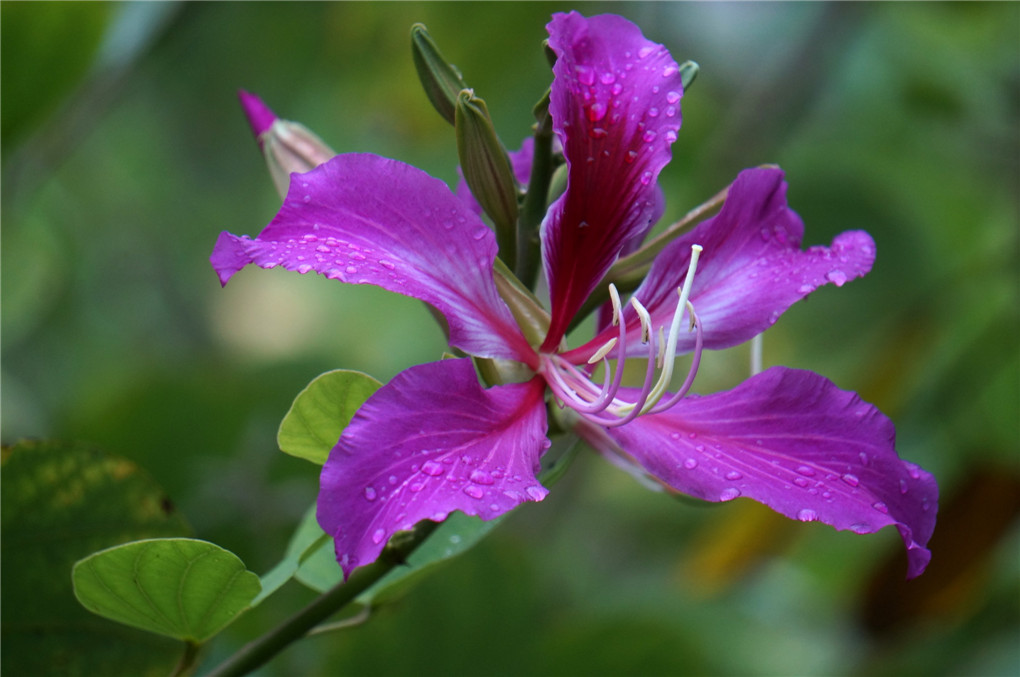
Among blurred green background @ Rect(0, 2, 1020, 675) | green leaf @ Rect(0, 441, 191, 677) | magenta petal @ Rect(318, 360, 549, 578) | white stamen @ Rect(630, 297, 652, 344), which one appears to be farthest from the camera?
blurred green background @ Rect(0, 2, 1020, 675)

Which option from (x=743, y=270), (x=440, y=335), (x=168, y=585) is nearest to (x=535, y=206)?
(x=743, y=270)

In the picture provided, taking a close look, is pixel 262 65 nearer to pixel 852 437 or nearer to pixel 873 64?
pixel 873 64

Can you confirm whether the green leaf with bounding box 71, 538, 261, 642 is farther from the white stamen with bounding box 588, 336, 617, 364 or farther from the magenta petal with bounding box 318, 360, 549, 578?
the white stamen with bounding box 588, 336, 617, 364

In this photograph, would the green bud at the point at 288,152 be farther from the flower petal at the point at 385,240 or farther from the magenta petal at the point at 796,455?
the magenta petal at the point at 796,455

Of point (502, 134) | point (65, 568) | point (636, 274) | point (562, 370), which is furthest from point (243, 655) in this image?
point (502, 134)

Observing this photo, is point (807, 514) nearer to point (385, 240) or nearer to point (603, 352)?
point (603, 352)

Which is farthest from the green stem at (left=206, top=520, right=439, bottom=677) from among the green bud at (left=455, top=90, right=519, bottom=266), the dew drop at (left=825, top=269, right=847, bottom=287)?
the dew drop at (left=825, top=269, right=847, bottom=287)
